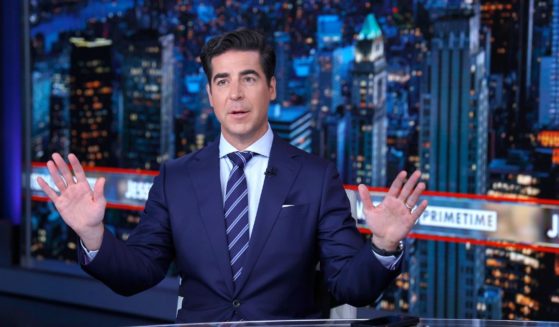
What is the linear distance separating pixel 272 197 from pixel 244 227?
0.31 feet

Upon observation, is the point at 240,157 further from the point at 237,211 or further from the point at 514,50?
the point at 514,50

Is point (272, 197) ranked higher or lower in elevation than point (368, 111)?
lower

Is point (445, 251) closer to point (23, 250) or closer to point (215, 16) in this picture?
point (215, 16)

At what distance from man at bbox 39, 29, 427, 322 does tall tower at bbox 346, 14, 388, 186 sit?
2219 mm

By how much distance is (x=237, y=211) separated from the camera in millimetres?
1947

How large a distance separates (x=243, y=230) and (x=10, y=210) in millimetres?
4198

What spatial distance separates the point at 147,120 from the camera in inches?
199

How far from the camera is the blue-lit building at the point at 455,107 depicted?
3926 millimetres

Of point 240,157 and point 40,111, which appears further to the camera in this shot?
point 40,111

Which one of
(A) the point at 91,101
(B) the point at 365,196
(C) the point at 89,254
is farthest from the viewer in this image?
(A) the point at 91,101

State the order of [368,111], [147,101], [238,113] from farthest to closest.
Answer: [147,101]
[368,111]
[238,113]

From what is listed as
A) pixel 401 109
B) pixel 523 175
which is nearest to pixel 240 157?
pixel 523 175

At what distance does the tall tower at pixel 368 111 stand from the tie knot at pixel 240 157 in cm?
227

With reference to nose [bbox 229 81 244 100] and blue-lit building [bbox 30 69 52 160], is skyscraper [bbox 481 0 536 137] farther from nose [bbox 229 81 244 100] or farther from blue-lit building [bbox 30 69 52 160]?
blue-lit building [bbox 30 69 52 160]
